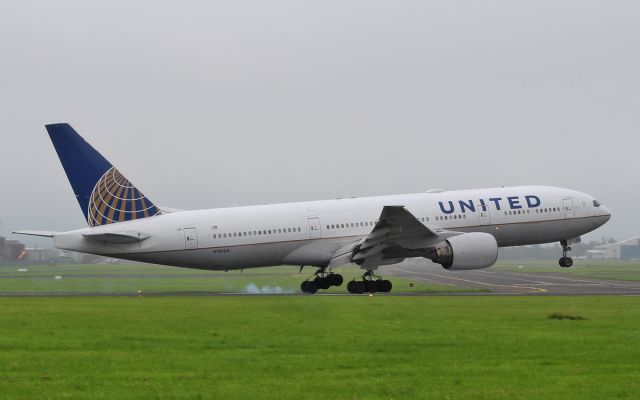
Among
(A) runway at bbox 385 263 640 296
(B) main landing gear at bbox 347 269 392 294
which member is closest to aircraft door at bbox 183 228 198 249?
(B) main landing gear at bbox 347 269 392 294

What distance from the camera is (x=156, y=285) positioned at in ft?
197

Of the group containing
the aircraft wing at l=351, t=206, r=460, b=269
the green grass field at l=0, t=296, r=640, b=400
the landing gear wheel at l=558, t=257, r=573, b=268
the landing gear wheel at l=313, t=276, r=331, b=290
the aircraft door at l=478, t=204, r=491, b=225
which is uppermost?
the aircraft door at l=478, t=204, r=491, b=225

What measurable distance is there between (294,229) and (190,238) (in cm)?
522

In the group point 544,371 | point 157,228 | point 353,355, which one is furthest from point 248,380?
point 157,228

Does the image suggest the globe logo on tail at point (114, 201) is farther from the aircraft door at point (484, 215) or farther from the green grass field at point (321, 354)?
the aircraft door at point (484, 215)

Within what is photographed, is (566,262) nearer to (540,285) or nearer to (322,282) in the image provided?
(540,285)

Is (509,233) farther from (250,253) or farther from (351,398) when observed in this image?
(351,398)

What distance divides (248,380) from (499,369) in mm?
4497

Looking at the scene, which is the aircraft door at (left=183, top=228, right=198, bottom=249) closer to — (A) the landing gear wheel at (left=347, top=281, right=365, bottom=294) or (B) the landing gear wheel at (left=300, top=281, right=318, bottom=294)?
(B) the landing gear wheel at (left=300, top=281, right=318, bottom=294)

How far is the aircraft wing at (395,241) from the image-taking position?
43.0 meters

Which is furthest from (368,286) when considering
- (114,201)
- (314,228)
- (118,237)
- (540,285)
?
(540,285)

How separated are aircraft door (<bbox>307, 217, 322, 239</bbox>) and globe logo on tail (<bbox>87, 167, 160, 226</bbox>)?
25.9 ft

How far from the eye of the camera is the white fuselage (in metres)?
43.1

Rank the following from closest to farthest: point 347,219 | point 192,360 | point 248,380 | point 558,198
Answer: point 248,380
point 192,360
point 347,219
point 558,198
